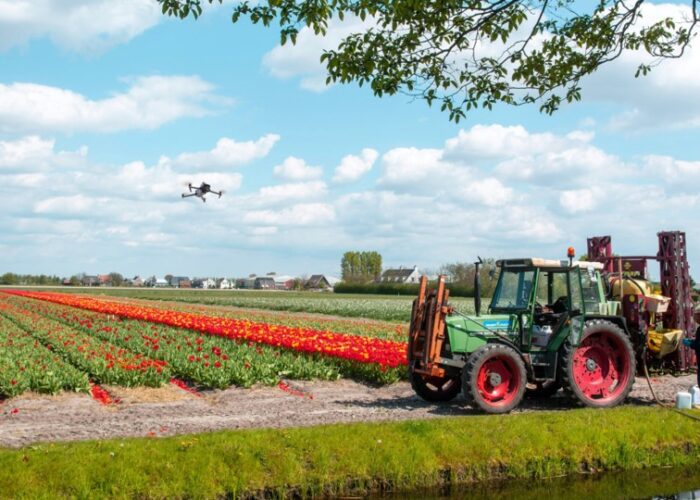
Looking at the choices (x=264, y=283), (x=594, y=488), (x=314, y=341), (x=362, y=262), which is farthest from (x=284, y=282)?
(x=594, y=488)

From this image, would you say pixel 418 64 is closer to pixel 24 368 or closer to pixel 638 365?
pixel 638 365

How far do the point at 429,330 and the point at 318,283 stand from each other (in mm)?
129864

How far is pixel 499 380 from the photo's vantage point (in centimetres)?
1183

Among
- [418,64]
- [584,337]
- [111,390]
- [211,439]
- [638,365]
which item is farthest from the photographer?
[638,365]

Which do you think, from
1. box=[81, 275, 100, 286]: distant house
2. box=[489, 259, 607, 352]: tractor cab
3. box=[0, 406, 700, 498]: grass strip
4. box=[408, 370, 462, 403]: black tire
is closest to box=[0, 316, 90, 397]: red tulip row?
box=[0, 406, 700, 498]: grass strip

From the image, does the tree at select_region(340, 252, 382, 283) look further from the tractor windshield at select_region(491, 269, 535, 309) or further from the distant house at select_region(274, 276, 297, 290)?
the tractor windshield at select_region(491, 269, 535, 309)

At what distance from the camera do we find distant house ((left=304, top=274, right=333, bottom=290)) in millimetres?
135125

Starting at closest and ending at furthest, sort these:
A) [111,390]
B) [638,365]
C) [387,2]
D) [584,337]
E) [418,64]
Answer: [387,2]
[418,64]
[584,337]
[111,390]
[638,365]

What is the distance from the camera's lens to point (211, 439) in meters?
9.10

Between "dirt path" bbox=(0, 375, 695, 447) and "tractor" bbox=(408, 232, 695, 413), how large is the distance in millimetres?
557

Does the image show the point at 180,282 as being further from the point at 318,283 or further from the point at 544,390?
the point at 544,390

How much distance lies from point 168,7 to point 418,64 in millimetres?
3464

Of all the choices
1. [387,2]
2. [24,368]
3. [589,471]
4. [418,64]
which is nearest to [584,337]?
[589,471]

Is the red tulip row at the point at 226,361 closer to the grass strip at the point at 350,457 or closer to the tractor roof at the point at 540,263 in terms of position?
the tractor roof at the point at 540,263
